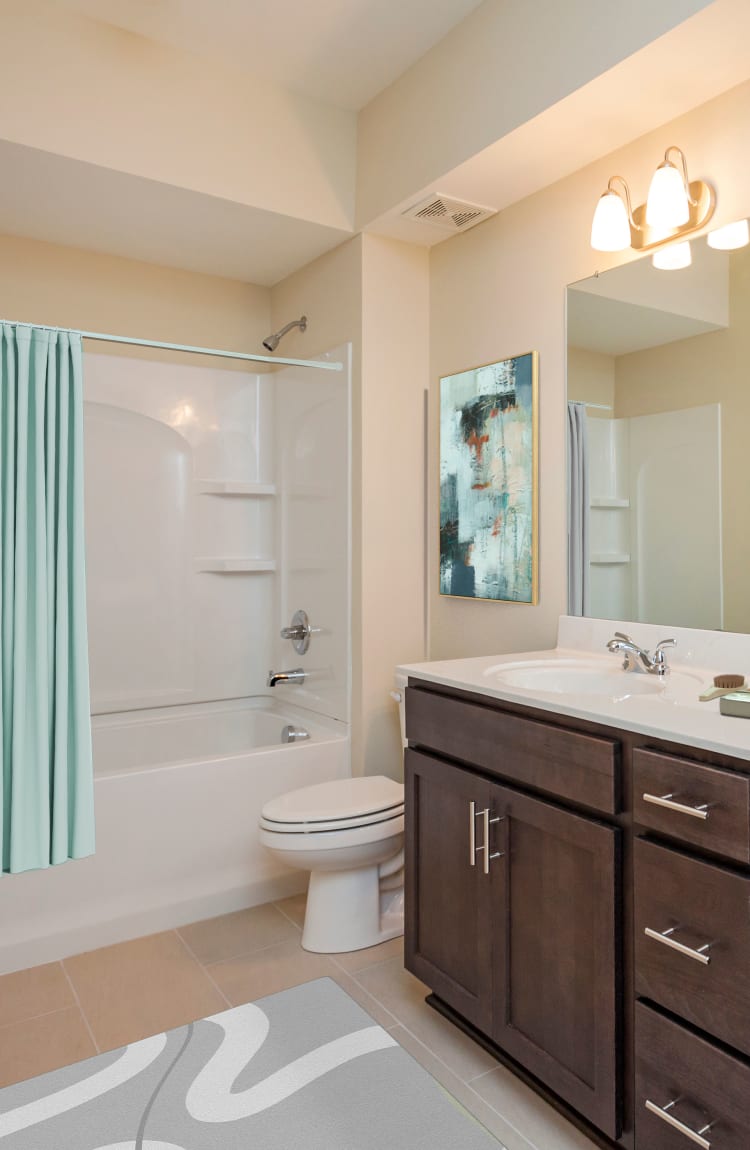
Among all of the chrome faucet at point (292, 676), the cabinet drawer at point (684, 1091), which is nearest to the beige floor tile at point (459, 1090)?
the cabinet drawer at point (684, 1091)

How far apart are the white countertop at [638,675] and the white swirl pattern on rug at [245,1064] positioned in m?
0.86

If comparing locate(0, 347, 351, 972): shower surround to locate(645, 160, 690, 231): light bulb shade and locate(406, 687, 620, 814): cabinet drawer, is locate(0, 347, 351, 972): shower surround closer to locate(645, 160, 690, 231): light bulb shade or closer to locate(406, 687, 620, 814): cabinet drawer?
locate(406, 687, 620, 814): cabinet drawer

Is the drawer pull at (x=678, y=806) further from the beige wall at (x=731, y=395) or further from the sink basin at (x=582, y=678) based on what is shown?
the beige wall at (x=731, y=395)

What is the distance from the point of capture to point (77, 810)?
210cm

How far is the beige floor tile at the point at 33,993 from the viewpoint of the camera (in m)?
2.05

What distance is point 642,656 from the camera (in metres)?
1.95

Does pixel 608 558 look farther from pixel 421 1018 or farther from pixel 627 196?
pixel 421 1018

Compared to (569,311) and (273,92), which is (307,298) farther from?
(569,311)

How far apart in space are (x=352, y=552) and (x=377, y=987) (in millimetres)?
1410

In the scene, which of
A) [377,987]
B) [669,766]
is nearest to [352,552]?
[377,987]

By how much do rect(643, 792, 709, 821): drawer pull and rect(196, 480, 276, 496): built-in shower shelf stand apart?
2361 mm

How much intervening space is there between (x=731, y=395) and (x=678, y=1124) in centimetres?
151

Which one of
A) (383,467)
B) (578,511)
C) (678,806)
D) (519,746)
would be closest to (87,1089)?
(519,746)

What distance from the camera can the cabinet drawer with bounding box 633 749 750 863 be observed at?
1.20 meters
